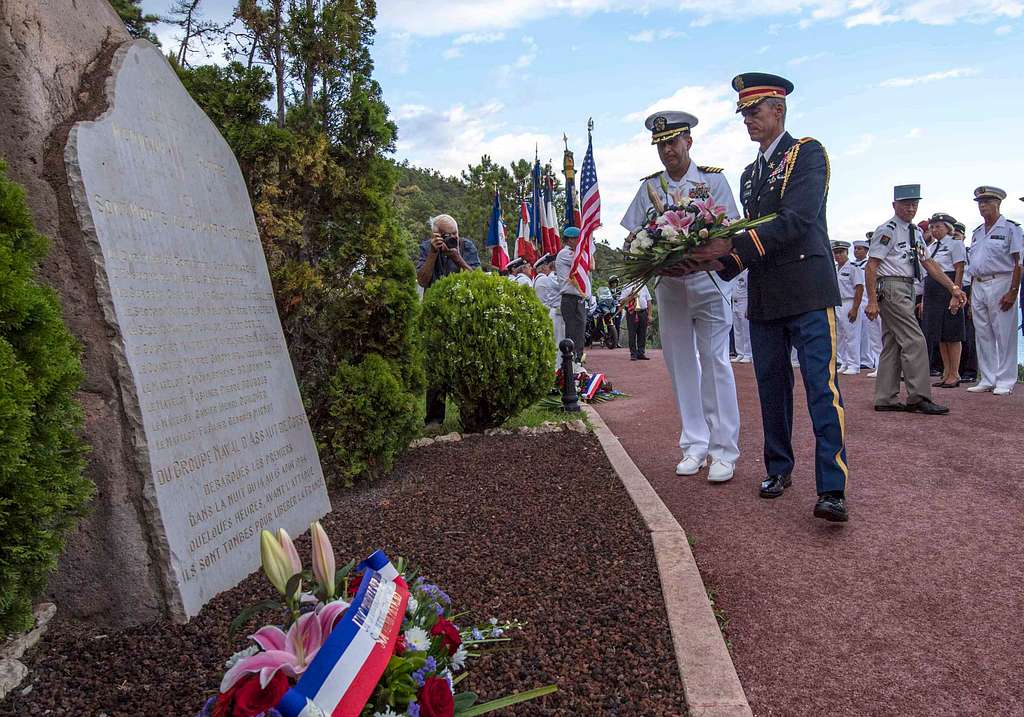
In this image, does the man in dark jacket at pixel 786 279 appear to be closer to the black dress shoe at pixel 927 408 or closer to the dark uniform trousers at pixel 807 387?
the dark uniform trousers at pixel 807 387

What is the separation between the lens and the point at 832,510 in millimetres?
3818

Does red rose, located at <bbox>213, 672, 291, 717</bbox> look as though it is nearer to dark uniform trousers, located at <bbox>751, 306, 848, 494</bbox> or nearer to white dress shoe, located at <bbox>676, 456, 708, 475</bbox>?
dark uniform trousers, located at <bbox>751, 306, 848, 494</bbox>

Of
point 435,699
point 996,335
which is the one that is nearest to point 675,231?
point 435,699

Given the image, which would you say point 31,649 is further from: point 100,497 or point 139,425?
point 139,425

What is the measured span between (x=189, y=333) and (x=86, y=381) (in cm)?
55

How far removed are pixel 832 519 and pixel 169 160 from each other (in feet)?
12.1

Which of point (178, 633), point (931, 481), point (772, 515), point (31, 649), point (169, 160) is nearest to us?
point (31, 649)

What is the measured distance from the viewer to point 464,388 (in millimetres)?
6305

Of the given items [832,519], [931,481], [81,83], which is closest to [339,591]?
[81,83]

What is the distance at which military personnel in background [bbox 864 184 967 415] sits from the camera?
24.9ft

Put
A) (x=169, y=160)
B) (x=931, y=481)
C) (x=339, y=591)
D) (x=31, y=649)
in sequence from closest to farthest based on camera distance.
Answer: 1. (x=339, y=591)
2. (x=31, y=649)
3. (x=169, y=160)
4. (x=931, y=481)

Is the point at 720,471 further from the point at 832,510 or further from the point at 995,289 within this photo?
the point at 995,289

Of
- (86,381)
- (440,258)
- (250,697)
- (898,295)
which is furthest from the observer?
(898,295)

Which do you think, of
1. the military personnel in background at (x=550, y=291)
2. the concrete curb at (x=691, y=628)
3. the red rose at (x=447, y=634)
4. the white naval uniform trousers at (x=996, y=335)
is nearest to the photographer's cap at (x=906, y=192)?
the white naval uniform trousers at (x=996, y=335)
